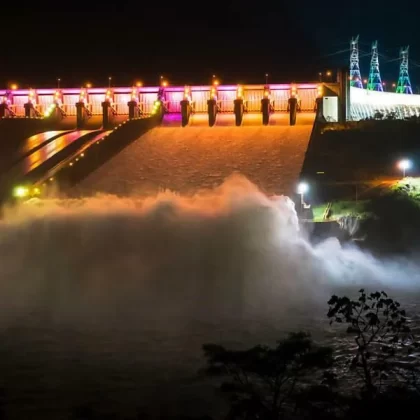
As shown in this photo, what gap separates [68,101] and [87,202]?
18587 mm

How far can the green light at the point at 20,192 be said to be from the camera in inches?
1004

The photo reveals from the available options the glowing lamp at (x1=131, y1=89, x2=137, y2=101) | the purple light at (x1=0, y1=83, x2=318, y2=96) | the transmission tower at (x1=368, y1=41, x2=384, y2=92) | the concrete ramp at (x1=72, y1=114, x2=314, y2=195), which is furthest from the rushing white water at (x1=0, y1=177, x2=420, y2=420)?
the transmission tower at (x1=368, y1=41, x2=384, y2=92)

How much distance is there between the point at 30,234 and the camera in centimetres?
1745

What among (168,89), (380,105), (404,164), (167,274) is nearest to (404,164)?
(404,164)

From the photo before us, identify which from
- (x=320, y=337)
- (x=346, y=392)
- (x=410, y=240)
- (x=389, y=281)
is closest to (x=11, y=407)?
(x=346, y=392)

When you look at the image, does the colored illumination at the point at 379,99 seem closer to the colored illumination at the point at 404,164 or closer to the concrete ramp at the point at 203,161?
the concrete ramp at the point at 203,161

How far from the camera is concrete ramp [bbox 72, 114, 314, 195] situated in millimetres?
25312

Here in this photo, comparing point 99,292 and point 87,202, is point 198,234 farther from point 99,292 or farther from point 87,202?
point 87,202

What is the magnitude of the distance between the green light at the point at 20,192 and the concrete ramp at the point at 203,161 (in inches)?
73.9

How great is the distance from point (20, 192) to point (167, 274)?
38.5 ft

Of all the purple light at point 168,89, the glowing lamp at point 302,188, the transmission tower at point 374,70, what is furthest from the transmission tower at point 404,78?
the glowing lamp at point 302,188

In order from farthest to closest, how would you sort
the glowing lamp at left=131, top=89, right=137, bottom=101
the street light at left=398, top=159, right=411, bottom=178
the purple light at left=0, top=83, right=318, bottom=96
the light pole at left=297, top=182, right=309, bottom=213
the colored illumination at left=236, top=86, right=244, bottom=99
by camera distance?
the glowing lamp at left=131, top=89, right=137, bottom=101 < the purple light at left=0, top=83, right=318, bottom=96 < the colored illumination at left=236, top=86, right=244, bottom=99 < the street light at left=398, top=159, right=411, bottom=178 < the light pole at left=297, top=182, right=309, bottom=213

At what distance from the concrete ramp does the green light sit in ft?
6.16

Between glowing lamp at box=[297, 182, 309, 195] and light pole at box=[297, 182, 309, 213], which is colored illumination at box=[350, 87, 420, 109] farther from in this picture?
light pole at box=[297, 182, 309, 213]
